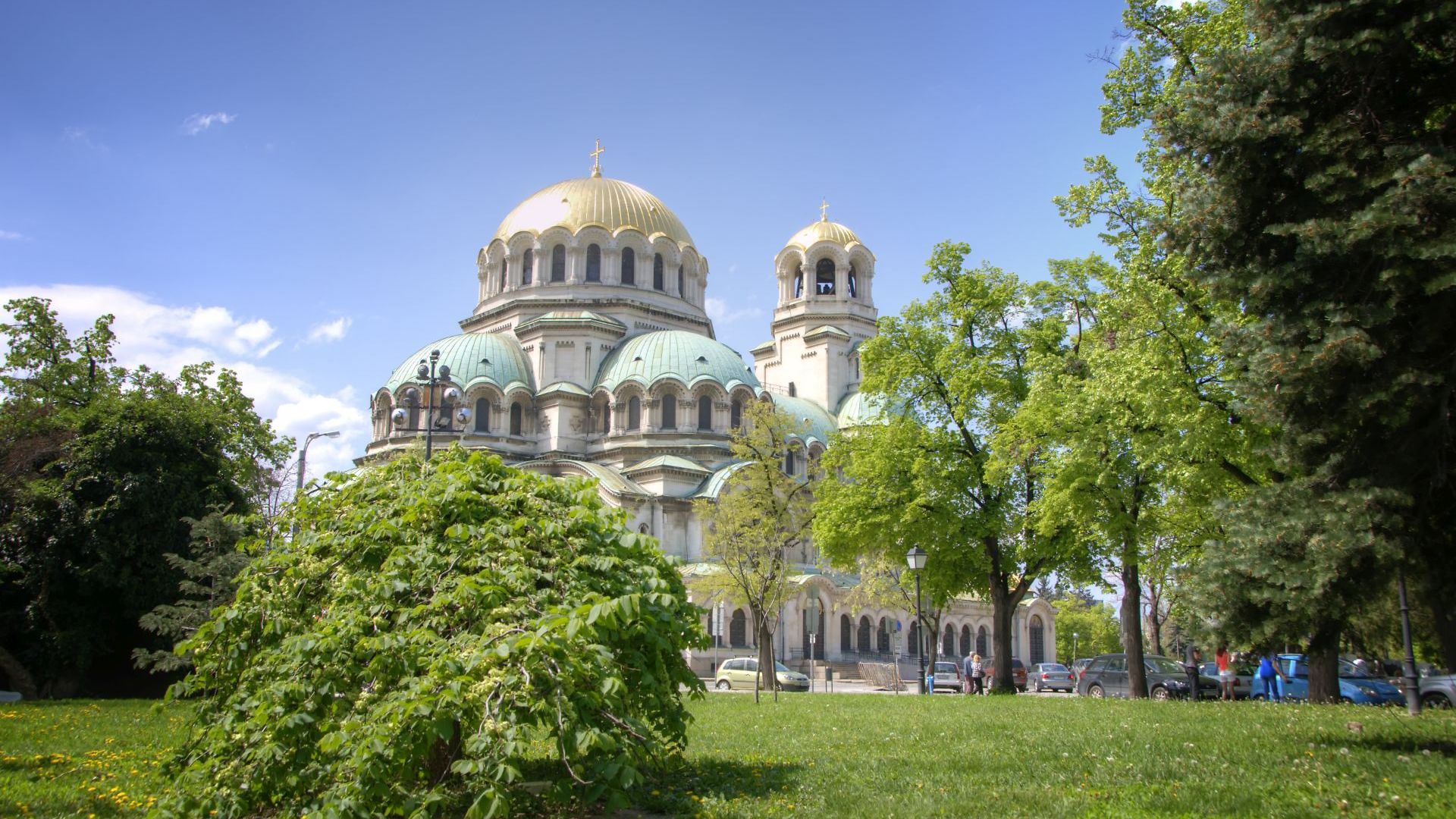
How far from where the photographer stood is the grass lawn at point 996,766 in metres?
8.49

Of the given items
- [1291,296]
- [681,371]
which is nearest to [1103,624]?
[681,371]

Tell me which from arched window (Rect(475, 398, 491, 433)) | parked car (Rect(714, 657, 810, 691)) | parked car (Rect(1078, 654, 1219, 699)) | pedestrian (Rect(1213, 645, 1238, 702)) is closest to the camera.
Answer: pedestrian (Rect(1213, 645, 1238, 702))

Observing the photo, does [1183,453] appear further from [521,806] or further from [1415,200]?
[521,806]

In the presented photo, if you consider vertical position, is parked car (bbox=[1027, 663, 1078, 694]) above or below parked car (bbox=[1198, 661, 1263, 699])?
below

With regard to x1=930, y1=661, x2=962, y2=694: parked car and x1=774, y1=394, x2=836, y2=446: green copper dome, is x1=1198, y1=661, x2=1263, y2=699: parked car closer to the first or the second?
x1=930, y1=661, x2=962, y2=694: parked car

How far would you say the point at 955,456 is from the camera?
27.8 meters

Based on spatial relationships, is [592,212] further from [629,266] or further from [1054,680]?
[1054,680]

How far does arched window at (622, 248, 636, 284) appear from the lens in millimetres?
60812

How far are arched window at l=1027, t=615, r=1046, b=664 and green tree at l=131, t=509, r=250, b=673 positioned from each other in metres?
52.4

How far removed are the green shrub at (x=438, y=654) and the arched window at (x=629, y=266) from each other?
50.8 meters

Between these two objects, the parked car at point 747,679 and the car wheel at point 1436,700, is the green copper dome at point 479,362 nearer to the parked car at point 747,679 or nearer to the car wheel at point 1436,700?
the parked car at point 747,679

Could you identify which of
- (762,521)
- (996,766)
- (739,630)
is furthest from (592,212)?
(996,766)

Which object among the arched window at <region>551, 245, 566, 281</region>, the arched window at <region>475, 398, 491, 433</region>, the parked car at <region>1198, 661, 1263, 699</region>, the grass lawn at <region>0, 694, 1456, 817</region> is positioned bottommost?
the parked car at <region>1198, 661, 1263, 699</region>

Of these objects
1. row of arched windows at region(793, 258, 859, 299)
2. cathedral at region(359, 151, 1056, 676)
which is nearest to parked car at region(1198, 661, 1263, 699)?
cathedral at region(359, 151, 1056, 676)
